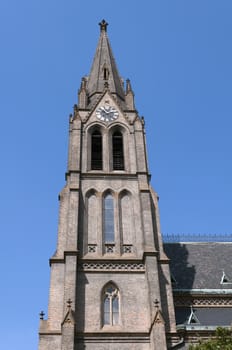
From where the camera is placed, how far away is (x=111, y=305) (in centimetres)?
2628

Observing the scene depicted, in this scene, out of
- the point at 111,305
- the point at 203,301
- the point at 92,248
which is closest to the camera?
the point at 111,305

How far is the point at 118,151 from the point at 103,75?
975 centimetres

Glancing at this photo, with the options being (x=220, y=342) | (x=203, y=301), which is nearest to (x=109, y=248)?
(x=203, y=301)

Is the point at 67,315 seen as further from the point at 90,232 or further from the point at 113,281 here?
the point at 90,232

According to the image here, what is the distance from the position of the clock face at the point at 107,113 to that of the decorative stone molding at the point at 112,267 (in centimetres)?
1258

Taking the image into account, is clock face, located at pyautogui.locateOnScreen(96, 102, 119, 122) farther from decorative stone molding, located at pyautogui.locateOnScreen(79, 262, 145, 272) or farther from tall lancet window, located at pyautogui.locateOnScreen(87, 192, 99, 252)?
decorative stone molding, located at pyautogui.locateOnScreen(79, 262, 145, 272)

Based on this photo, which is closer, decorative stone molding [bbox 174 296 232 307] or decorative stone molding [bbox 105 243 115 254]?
decorative stone molding [bbox 105 243 115 254]

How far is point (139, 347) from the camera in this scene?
80.5 ft

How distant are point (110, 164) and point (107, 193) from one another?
2817mm

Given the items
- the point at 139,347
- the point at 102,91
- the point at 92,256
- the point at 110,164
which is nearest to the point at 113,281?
the point at 92,256

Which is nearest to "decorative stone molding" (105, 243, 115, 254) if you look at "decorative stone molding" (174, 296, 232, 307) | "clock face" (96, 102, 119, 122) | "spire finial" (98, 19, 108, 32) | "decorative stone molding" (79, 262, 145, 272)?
"decorative stone molding" (79, 262, 145, 272)

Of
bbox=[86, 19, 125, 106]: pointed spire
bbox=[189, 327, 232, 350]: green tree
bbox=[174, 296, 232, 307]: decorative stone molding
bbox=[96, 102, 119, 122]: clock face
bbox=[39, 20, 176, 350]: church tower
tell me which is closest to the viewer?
bbox=[189, 327, 232, 350]: green tree

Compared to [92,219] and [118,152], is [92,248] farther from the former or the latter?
[118,152]

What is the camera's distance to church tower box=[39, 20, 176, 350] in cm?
2481
